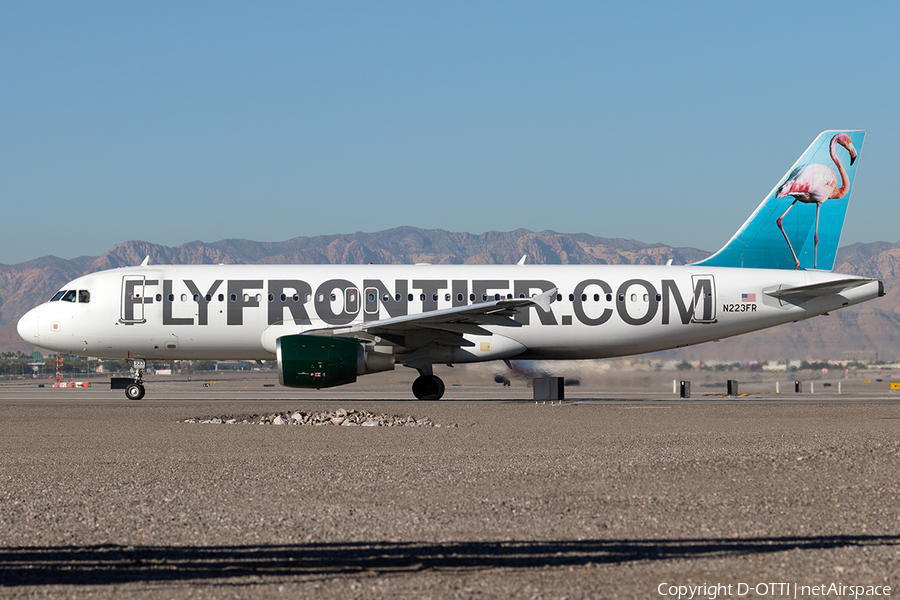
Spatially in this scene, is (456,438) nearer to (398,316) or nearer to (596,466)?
(596,466)

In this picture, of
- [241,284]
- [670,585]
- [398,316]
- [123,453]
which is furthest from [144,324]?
[670,585]

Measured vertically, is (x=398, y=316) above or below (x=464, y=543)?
A: above

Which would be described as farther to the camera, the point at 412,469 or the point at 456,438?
the point at 456,438

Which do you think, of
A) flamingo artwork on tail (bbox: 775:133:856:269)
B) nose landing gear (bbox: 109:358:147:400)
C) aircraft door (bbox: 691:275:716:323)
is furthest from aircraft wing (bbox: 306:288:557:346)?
flamingo artwork on tail (bbox: 775:133:856:269)

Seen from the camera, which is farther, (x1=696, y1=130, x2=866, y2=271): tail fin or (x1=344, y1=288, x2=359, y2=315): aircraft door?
(x1=696, y1=130, x2=866, y2=271): tail fin

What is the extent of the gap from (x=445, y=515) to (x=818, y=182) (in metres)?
25.2

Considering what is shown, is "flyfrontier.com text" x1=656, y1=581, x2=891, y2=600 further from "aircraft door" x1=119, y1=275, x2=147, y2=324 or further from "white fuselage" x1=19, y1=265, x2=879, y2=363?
"aircraft door" x1=119, y1=275, x2=147, y2=324

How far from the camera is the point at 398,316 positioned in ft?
88.7

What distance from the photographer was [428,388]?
27391 millimetres

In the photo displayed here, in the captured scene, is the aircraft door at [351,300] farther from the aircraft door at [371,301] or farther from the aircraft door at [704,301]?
the aircraft door at [704,301]

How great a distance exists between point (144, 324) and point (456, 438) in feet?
48.8

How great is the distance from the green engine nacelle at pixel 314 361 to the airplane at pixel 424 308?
51.8 inches

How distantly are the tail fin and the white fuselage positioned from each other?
1.01 m

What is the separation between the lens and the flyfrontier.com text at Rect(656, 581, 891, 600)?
5.59 metres
